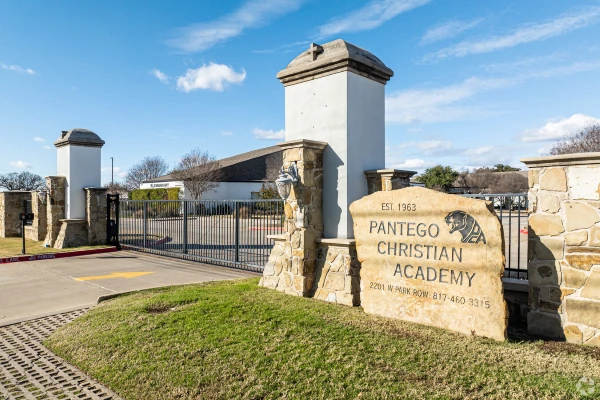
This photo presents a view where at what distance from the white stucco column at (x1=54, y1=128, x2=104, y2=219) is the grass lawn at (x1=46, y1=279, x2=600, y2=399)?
31.0 ft

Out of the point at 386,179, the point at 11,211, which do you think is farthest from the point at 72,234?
the point at 386,179

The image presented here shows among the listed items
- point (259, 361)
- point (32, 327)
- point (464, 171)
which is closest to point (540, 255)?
point (259, 361)

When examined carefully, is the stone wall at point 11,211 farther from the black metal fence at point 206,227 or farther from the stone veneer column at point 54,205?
the black metal fence at point 206,227

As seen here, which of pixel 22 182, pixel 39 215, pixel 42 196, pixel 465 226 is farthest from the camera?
pixel 22 182

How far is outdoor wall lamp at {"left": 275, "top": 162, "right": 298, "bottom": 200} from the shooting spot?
6.16 m

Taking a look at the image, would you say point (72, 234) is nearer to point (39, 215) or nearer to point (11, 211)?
point (39, 215)

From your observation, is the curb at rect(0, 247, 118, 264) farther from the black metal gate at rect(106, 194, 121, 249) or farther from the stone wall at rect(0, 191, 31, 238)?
the stone wall at rect(0, 191, 31, 238)

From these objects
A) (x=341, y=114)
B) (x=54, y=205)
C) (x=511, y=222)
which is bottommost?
(x=511, y=222)

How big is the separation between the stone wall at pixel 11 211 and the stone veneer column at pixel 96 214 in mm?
6043

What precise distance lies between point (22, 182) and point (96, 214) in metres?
31.2

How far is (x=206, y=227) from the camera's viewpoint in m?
11.8

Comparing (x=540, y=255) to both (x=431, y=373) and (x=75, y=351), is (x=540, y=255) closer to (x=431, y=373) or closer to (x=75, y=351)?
(x=431, y=373)

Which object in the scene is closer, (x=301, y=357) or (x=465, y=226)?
(x=301, y=357)

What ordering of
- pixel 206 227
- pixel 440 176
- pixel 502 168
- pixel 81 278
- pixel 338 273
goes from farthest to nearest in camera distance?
pixel 502 168, pixel 440 176, pixel 206 227, pixel 81 278, pixel 338 273
